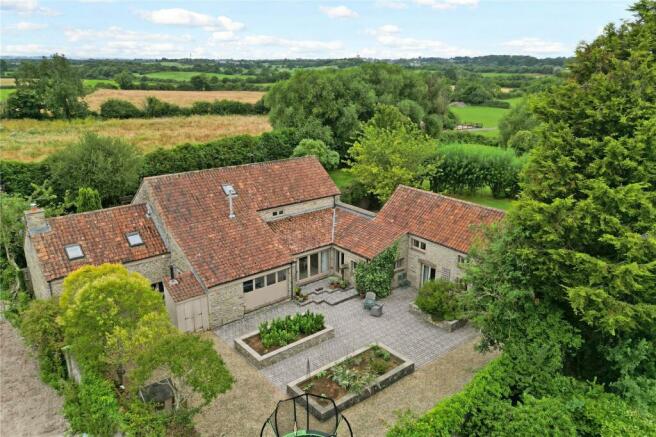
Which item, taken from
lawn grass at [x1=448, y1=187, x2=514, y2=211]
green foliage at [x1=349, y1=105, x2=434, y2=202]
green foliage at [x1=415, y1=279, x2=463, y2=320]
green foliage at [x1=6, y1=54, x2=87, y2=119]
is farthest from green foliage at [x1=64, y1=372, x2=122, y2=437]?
green foliage at [x1=6, y1=54, x2=87, y2=119]

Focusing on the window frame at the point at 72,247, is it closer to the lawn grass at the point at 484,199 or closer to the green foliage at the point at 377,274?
the green foliage at the point at 377,274

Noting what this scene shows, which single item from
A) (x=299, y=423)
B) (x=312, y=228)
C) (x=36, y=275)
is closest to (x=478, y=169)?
(x=312, y=228)

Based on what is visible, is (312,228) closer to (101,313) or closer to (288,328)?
(288,328)

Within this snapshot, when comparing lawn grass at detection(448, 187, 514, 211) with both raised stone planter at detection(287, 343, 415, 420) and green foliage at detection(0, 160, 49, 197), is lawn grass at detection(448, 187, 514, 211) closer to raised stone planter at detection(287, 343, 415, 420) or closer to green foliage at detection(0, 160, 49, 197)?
raised stone planter at detection(287, 343, 415, 420)

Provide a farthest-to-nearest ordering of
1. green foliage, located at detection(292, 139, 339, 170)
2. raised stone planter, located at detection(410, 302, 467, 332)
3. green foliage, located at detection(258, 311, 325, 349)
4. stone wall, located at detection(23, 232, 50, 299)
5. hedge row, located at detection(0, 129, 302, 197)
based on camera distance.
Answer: green foliage, located at detection(292, 139, 339, 170) → hedge row, located at detection(0, 129, 302, 197) → raised stone planter, located at detection(410, 302, 467, 332) → stone wall, located at detection(23, 232, 50, 299) → green foliage, located at detection(258, 311, 325, 349)

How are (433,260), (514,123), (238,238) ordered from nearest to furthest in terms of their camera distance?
(238,238) → (433,260) → (514,123)

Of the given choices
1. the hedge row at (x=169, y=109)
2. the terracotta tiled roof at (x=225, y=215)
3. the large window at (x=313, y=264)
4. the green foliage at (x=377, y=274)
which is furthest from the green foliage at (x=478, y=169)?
the hedge row at (x=169, y=109)
